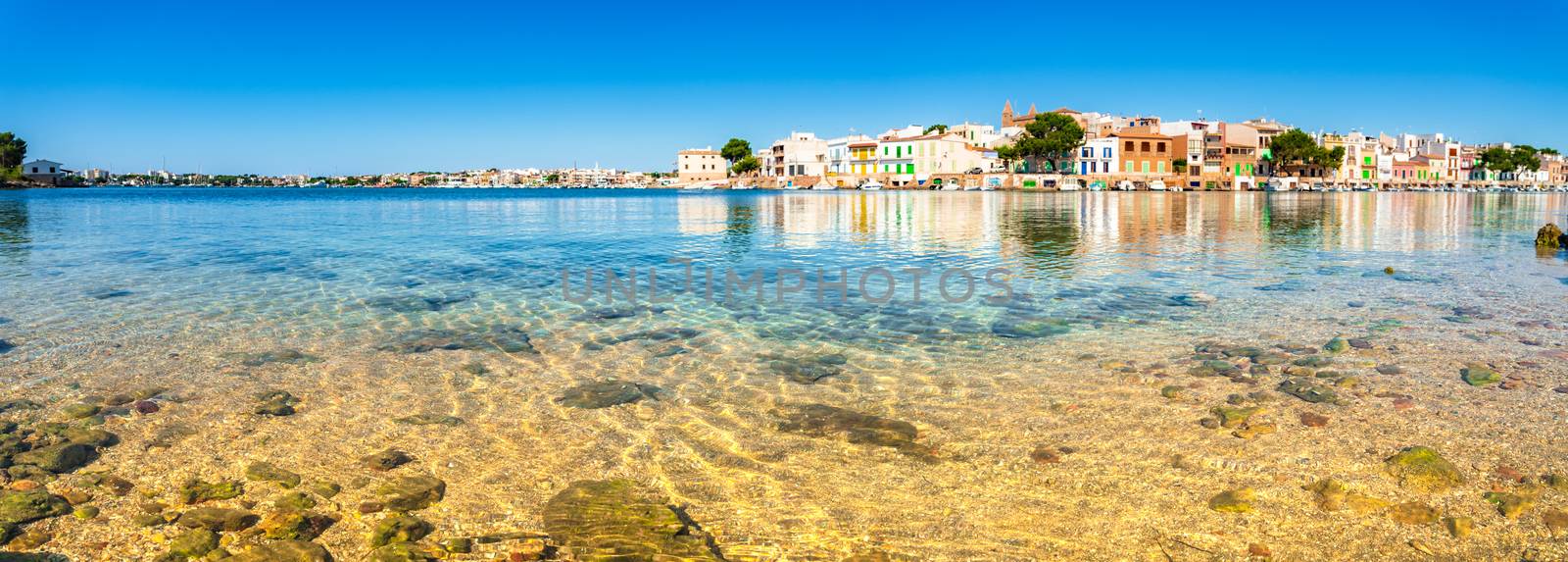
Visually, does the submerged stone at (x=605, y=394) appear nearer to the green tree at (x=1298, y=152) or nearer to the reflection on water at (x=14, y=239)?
the reflection on water at (x=14, y=239)

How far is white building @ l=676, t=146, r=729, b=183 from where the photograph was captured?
149 meters

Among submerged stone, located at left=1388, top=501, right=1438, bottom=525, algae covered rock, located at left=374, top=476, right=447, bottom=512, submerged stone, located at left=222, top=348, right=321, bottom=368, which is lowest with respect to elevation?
submerged stone, located at left=1388, top=501, right=1438, bottom=525

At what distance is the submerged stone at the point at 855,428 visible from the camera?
486 centimetres

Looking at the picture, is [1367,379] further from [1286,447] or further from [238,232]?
[238,232]

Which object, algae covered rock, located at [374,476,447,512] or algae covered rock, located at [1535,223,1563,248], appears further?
algae covered rock, located at [1535,223,1563,248]

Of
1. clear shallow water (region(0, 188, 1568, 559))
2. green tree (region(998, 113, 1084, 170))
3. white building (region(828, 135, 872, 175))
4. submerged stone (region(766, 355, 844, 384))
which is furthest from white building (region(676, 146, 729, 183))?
submerged stone (region(766, 355, 844, 384))

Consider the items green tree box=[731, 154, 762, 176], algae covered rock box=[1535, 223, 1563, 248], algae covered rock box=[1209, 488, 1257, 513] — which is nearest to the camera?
algae covered rock box=[1209, 488, 1257, 513]

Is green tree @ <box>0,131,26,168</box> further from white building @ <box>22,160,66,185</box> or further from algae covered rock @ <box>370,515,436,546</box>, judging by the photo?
algae covered rock @ <box>370,515,436,546</box>

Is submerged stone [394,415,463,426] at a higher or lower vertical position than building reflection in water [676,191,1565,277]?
lower

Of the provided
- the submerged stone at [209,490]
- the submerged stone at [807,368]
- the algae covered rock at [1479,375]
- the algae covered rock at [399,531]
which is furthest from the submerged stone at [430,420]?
the algae covered rock at [1479,375]

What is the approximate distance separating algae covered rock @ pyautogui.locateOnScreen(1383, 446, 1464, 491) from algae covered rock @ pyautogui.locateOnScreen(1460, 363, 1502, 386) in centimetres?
202

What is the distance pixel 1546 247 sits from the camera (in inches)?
688

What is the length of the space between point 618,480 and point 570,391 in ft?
6.30

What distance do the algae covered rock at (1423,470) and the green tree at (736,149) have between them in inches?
5328
